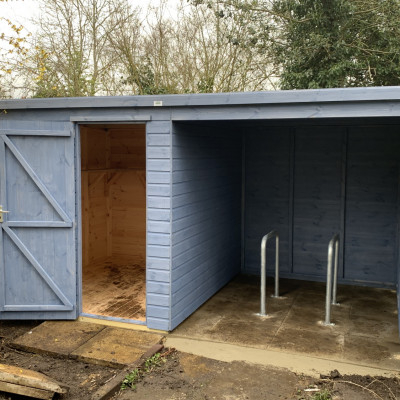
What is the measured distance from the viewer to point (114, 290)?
18.9 ft

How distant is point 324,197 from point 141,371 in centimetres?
363

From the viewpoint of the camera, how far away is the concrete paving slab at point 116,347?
3.96 meters

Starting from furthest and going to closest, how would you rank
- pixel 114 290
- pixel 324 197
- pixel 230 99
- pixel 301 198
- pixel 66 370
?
pixel 301 198, pixel 324 197, pixel 114 290, pixel 230 99, pixel 66 370

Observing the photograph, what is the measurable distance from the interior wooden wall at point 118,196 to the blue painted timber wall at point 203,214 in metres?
1.51

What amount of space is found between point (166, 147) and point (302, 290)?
282cm

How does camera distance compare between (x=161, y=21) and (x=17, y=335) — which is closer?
(x=17, y=335)

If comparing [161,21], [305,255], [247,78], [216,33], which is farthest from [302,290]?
[161,21]

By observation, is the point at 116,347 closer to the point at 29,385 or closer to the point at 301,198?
the point at 29,385

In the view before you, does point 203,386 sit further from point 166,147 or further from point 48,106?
point 48,106

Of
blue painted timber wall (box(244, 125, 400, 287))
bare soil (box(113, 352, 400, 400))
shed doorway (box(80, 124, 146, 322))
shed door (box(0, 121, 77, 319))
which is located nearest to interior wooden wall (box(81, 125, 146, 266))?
shed doorway (box(80, 124, 146, 322))

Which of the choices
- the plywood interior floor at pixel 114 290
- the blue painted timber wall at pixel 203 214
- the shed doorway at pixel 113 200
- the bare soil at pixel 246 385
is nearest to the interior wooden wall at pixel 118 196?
the shed doorway at pixel 113 200

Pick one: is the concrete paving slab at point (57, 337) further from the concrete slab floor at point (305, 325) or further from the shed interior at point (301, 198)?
the shed interior at point (301, 198)

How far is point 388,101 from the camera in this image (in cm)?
371

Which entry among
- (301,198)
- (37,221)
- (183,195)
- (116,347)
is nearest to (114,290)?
(37,221)
